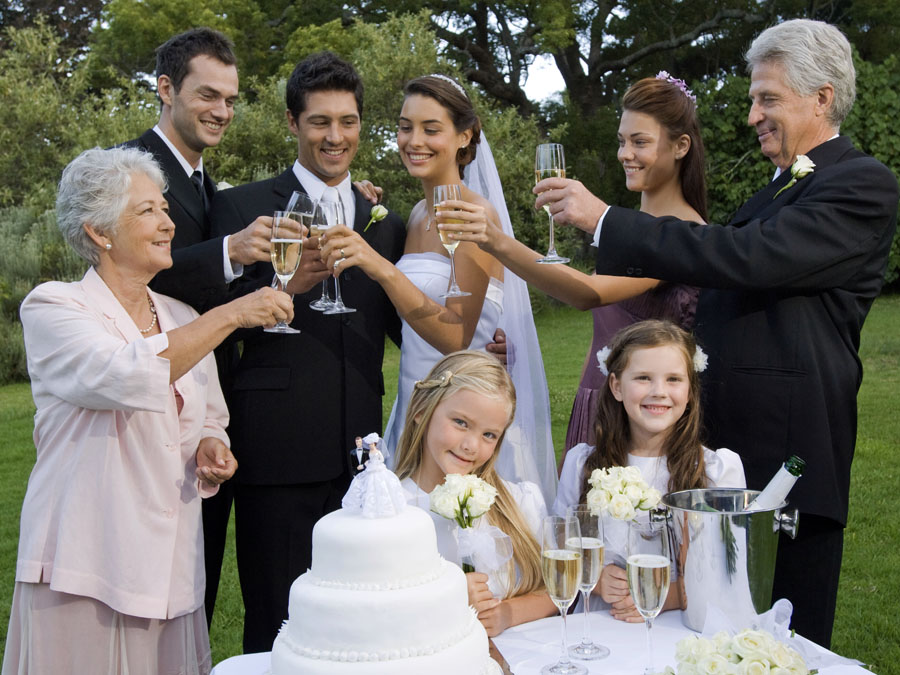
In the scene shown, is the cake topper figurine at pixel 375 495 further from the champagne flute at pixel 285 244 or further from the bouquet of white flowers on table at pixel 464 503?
the champagne flute at pixel 285 244

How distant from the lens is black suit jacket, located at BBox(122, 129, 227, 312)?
3842mm

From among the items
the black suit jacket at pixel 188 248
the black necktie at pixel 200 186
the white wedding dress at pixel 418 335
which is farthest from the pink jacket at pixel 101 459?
the white wedding dress at pixel 418 335

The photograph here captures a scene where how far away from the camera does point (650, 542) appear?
248cm

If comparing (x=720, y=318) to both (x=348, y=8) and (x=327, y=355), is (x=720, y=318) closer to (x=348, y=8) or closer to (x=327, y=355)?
(x=327, y=355)

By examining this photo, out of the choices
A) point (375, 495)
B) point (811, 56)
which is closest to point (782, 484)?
point (375, 495)

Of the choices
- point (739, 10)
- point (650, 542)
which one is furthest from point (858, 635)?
point (739, 10)

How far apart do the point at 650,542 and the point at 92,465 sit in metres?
2.04

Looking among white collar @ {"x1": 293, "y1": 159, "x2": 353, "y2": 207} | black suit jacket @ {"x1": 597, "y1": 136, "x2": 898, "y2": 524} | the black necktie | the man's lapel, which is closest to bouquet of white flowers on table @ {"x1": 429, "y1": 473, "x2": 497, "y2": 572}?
black suit jacket @ {"x1": 597, "y1": 136, "x2": 898, "y2": 524}

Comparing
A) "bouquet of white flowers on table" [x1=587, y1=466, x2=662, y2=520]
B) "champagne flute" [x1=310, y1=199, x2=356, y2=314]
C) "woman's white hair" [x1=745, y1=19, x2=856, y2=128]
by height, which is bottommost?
"bouquet of white flowers on table" [x1=587, y1=466, x2=662, y2=520]

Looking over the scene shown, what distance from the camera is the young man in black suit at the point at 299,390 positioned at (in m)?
4.05

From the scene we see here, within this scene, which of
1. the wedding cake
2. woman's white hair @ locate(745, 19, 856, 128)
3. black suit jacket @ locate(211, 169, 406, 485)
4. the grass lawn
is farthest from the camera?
the grass lawn

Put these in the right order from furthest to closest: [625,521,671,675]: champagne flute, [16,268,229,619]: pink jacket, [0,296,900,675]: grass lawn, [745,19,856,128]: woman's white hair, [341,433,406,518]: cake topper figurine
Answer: [0,296,900,675]: grass lawn, [745,19,856,128]: woman's white hair, [16,268,229,619]: pink jacket, [625,521,671,675]: champagne flute, [341,433,406,518]: cake topper figurine

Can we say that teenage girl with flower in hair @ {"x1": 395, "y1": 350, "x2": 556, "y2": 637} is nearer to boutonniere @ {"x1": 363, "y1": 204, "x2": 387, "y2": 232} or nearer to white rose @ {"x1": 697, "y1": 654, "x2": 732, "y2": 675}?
boutonniere @ {"x1": 363, "y1": 204, "x2": 387, "y2": 232}

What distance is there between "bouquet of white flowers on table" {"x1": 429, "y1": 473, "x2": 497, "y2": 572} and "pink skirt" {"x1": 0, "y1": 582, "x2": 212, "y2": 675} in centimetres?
138
